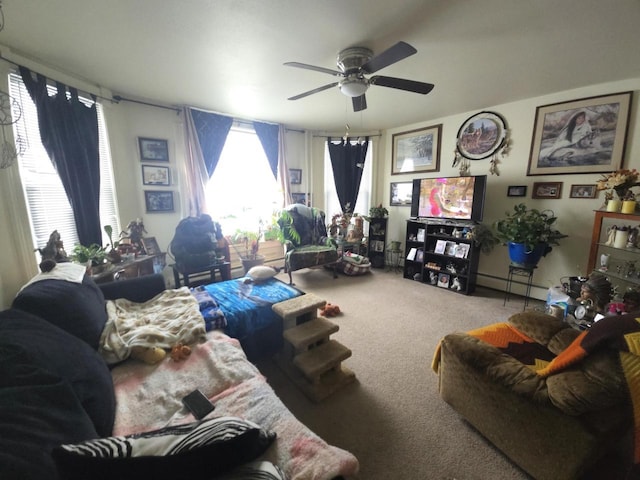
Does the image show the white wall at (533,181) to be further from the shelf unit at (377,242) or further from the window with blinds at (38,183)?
the window with blinds at (38,183)

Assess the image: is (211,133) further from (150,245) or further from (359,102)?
(359,102)

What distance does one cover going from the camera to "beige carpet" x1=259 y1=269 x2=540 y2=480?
4.23 feet

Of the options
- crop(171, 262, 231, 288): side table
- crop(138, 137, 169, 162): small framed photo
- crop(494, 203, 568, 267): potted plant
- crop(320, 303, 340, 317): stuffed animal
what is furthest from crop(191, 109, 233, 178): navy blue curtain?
crop(494, 203, 568, 267): potted plant

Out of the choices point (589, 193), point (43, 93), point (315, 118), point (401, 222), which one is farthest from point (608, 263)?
point (43, 93)

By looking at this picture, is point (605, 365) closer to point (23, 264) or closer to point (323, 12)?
point (323, 12)

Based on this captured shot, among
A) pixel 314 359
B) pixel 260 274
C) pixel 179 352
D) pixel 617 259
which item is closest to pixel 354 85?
pixel 260 274

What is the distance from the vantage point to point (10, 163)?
1.93 meters

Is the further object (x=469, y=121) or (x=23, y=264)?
(x=469, y=121)

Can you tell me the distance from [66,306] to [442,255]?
3.77m

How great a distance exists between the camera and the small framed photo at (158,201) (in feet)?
10.6

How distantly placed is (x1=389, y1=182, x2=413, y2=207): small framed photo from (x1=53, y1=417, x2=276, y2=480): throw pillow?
4.13 metres

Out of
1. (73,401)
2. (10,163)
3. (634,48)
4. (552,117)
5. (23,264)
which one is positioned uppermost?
(634,48)

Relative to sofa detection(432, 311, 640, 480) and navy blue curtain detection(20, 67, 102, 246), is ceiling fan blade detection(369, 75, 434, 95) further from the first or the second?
navy blue curtain detection(20, 67, 102, 246)

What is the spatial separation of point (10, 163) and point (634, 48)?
4.82 meters
